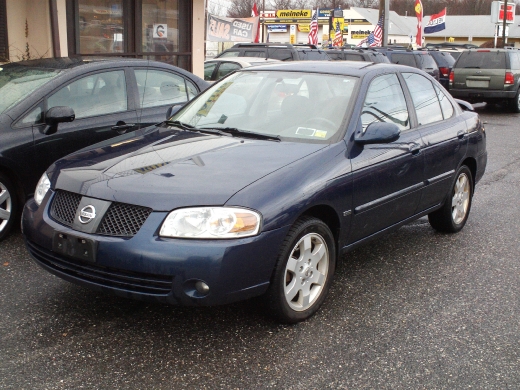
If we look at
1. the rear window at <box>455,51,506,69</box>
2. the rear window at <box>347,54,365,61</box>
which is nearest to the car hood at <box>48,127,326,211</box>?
the rear window at <box>347,54,365,61</box>

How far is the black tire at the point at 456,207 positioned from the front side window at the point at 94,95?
3.21m

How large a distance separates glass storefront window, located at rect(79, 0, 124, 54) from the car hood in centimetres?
793

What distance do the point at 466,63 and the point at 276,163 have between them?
16.9 metres

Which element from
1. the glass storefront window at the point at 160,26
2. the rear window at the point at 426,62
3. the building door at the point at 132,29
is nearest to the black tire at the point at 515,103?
the rear window at the point at 426,62

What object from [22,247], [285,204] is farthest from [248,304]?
→ [22,247]

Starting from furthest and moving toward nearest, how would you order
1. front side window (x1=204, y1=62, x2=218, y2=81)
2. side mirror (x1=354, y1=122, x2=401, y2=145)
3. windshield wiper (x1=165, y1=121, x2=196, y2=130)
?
front side window (x1=204, y1=62, x2=218, y2=81) → windshield wiper (x1=165, y1=121, x2=196, y2=130) → side mirror (x1=354, y1=122, x2=401, y2=145)

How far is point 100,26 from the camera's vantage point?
1216cm

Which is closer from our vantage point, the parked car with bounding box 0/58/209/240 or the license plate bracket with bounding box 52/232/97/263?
the license plate bracket with bounding box 52/232/97/263

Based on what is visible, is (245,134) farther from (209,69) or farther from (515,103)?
(515,103)

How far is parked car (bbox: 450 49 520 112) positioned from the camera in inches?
737

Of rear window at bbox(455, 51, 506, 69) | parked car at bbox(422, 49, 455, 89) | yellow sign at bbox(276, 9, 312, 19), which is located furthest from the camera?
yellow sign at bbox(276, 9, 312, 19)

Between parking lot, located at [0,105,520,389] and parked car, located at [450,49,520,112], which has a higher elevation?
parked car, located at [450,49,520,112]

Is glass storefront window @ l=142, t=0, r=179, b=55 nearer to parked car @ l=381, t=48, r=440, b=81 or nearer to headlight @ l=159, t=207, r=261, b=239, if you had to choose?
parked car @ l=381, t=48, r=440, b=81

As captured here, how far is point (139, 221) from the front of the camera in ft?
11.8
